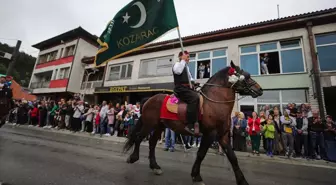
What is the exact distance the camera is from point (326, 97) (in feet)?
37.7

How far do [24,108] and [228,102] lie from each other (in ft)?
63.8

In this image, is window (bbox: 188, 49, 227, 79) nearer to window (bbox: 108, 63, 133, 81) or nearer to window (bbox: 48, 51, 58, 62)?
window (bbox: 108, 63, 133, 81)

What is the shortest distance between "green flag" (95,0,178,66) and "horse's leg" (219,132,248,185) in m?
3.59

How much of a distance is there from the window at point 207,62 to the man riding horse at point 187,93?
10883 millimetres

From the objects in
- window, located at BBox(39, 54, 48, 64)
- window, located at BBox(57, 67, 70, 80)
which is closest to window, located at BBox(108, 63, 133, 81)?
window, located at BBox(57, 67, 70, 80)

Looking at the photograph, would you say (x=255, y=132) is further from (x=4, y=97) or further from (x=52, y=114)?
(x=52, y=114)

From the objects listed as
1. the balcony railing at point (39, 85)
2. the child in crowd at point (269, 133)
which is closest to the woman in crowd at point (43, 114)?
the balcony railing at point (39, 85)

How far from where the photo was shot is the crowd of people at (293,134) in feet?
22.3

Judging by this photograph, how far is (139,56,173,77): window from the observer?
16719 mm

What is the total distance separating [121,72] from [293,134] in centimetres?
1706

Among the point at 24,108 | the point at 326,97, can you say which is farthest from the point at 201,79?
the point at 24,108

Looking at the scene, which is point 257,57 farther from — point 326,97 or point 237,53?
point 326,97

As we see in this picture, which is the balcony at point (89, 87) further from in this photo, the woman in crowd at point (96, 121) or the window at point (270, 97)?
the window at point (270, 97)

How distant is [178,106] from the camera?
3.50 m
